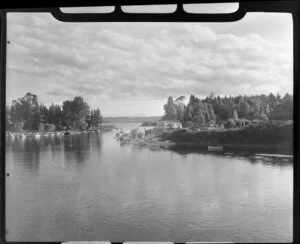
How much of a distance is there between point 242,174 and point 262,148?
27 cm

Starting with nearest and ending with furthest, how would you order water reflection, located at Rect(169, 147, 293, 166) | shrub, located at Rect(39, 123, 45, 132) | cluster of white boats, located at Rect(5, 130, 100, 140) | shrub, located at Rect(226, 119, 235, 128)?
water reflection, located at Rect(169, 147, 293, 166) → cluster of white boats, located at Rect(5, 130, 100, 140) → shrub, located at Rect(226, 119, 235, 128) → shrub, located at Rect(39, 123, 45, 132)

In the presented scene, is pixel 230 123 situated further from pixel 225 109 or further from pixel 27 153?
pixel 27 153

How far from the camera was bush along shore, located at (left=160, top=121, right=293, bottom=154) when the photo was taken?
2014mm

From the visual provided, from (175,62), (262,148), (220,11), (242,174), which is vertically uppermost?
(220,11)

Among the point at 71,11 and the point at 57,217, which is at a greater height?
the point at 71,11

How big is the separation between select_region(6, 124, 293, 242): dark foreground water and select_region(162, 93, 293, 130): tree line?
1.02 feet

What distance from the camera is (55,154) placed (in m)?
2.40

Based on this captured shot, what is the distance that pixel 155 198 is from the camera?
84.6 inches

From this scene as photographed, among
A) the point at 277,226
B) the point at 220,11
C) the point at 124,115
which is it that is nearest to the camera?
the point at 220,11

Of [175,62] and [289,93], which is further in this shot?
[175,62]

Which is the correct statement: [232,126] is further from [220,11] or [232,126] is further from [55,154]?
[55,154]

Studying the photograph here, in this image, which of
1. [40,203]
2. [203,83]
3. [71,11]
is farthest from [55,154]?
[203,83]

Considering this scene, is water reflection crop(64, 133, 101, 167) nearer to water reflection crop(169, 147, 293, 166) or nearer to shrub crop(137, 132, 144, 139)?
shrub crop(137, 132, 144, 139)

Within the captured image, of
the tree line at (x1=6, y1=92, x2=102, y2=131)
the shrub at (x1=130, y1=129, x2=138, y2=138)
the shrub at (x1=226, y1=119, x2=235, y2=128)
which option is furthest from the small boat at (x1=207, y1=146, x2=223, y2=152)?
the tree line at (x1=6, y1=92, x2=102, y2=131)
